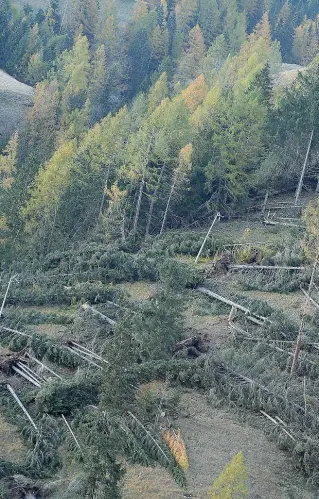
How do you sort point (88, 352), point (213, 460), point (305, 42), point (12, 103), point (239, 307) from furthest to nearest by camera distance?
point (305, 42) → point (12, 103) → point (239, 307) → point (88, 352) → point (213, 460)

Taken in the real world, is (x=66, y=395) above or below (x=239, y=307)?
below

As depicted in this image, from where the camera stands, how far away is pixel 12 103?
76.5 meters

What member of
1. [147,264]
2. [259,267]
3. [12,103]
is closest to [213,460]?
[259,267]

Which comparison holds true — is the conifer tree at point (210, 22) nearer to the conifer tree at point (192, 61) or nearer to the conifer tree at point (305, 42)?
the conifer tree at point (192, 61)

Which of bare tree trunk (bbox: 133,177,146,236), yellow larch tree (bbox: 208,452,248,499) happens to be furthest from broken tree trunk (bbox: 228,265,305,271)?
yellow larch tree (bbox: 208,452,248,499)

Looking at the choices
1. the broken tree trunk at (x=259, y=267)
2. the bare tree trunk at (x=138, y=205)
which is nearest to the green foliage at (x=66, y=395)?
the broken tree trunk at (x=259, y=267)

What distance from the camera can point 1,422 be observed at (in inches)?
784

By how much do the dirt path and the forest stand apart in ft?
1.05

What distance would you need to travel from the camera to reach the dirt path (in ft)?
55.7

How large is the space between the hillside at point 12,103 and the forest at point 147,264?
6.91ft

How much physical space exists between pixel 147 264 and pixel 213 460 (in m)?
15.6

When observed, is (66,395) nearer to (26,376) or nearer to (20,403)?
(20,403)

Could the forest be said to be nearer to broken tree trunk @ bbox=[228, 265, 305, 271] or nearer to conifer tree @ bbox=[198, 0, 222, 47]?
broken tree trunk @ bbox=[228, 265, 305, 271]

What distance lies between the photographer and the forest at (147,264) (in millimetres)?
18500
